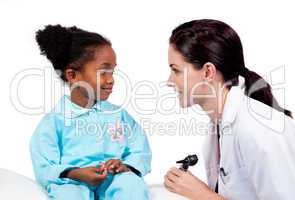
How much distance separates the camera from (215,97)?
1320mm

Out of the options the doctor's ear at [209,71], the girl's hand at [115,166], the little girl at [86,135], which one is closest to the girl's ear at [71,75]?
the little girl at [86,135]

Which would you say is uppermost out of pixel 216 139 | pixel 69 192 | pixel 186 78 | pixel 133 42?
pixel 133 42

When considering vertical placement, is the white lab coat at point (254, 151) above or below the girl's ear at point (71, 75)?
below

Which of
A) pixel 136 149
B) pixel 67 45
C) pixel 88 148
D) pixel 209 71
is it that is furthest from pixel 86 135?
pixel 209 71

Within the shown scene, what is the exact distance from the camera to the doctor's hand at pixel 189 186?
126 centimetres

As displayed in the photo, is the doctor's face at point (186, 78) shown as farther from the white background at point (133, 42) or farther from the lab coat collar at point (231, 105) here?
the white background at point (133, 42)

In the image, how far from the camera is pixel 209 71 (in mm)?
1281

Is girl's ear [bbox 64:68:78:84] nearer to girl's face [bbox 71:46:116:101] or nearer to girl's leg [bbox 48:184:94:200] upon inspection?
girl's face [bbox 71:46:116:101]

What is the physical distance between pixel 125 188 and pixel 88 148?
0.55 feet

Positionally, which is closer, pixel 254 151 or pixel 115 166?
pixel 254 151

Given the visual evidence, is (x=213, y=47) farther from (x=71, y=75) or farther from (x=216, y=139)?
(x=71, y=75)

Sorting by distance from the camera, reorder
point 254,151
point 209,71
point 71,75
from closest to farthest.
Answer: point 254,151, point 209,71, point 71,75

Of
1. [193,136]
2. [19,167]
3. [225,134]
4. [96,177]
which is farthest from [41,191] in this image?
[193,136]

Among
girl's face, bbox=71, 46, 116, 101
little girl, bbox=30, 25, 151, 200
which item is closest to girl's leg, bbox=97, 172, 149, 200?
little girl, bbox=30, 25, 151, 200
